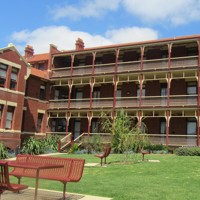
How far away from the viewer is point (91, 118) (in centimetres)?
3316

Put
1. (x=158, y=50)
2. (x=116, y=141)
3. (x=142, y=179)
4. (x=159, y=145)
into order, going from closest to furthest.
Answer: (x=142, y=179) < (x=116, y=141) < (x=159, y=145) < (x=158, y=50)

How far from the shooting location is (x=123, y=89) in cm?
3412

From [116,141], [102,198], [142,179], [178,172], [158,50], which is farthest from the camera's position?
[158,50]

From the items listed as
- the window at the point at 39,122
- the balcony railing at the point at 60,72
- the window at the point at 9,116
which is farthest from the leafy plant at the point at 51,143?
the balcony railing at the point at 60,72

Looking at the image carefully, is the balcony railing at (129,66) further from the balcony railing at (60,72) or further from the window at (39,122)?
the window at (39,122)

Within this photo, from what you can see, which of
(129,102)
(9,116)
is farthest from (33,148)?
(129,102)

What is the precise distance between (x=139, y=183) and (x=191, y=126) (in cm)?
2043

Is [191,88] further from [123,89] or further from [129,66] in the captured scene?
[123,89]

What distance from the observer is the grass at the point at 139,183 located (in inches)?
363

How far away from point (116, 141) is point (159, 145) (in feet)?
35.2

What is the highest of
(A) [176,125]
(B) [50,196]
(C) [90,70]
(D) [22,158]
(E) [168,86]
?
(C) [90,70]

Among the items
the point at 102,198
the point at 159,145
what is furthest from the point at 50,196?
the point at 159,145

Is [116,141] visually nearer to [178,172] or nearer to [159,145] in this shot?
[178,172]

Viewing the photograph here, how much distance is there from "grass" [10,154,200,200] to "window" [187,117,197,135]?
1491 centimetres
